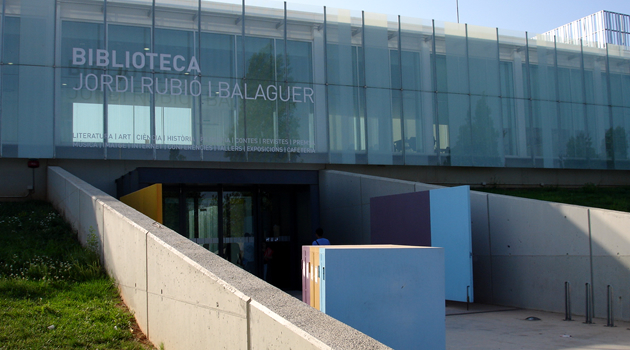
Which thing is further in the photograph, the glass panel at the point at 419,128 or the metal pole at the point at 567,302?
the glass panel at the point at 419,128

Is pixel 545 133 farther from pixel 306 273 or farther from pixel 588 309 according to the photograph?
pixel 306 273

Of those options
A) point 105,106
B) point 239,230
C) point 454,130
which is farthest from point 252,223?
point 454,130

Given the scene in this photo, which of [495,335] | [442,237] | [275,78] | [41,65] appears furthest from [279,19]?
[495,335]

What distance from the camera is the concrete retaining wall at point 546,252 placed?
941 cm

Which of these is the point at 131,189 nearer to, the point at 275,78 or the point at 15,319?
the point at 275,78

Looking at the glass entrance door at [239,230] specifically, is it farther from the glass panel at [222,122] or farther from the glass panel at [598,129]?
the glass panel at [598,129]

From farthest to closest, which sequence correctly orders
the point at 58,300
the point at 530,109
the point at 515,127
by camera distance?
the point at 530,109, the point at 515,127, the point at 58,300

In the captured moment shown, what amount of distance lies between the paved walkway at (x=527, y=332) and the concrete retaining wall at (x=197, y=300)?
3911mm

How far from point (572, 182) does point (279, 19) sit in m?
13.3

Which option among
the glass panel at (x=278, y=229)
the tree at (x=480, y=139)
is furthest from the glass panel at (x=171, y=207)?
the tree at (x=480, y=139)

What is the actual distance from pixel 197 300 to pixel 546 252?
25.9 ft

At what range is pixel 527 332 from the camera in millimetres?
8461

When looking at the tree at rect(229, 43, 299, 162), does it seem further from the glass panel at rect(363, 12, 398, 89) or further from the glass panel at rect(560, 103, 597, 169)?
the glass panel at rect(560, 103, 597, 169)

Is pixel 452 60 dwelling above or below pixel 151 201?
above
